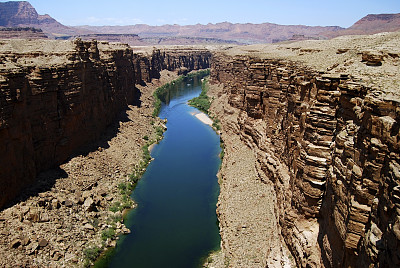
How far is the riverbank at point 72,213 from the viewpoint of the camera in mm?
20980

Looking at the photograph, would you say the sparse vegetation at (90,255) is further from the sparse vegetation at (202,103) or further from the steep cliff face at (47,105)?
the sparse vegetation at (202,103)

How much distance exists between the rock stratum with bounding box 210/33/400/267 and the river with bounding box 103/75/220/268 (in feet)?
7.80

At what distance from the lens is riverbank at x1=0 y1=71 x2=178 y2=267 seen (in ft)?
68.8

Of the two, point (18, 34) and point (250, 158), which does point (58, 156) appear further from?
point (18, 34)

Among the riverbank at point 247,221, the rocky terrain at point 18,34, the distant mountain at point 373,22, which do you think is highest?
the distant mountain at point 373,22

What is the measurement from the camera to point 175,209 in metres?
31.0

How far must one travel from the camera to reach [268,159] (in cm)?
2619

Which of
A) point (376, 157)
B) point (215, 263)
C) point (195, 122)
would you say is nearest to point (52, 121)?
point (215, 263)

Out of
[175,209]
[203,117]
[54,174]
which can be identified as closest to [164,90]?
[203,117]

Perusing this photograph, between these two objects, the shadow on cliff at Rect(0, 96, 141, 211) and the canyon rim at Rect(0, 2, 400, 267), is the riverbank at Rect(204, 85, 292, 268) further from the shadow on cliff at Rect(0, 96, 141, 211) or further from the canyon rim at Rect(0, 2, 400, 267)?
the shadow on cliff at Rect(0, 96, 141, 211)

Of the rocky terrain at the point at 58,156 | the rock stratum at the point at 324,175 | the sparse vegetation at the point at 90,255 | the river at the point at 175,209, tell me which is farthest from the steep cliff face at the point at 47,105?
the rock stratum at the point at 324,175

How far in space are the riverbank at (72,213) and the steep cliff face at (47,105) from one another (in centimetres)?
139

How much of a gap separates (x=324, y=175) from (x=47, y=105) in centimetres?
2247

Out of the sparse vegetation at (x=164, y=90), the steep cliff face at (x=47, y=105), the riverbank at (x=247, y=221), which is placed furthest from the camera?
the sparse vegetation at (x=164, y=90)
